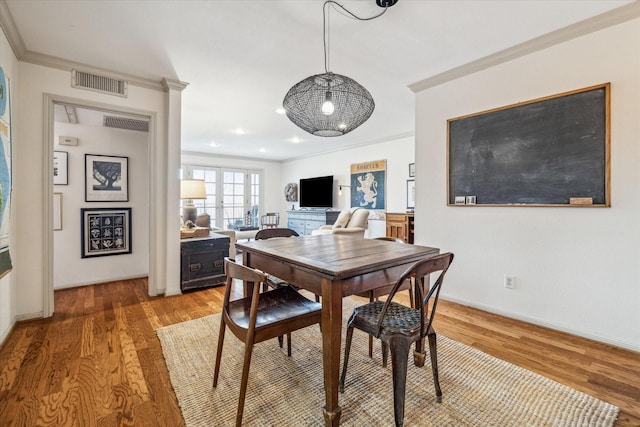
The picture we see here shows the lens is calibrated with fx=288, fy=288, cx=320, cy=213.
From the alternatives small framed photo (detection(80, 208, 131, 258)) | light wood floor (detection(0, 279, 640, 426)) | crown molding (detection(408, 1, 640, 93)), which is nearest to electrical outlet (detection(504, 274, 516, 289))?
light wood floor (detection(0, 279, 640, 426))

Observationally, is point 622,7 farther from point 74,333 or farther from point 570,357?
point 74,333

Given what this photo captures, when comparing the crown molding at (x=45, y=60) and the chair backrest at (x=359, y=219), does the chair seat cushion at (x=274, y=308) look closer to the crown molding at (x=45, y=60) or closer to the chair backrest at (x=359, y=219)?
the crown molding at (x=45, y=60)

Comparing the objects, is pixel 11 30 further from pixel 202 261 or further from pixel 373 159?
pixel 373 159

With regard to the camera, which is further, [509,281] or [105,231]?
[105,231]

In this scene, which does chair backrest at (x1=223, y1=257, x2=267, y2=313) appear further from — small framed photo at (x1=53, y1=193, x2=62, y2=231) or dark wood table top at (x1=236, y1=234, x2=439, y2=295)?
small framed photo at (x1=53, y1=193, x2=62, y2=231)

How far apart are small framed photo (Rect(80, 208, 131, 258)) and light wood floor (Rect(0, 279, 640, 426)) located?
946 mm

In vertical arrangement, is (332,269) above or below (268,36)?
below

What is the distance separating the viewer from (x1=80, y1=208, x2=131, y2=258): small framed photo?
12.3 ft

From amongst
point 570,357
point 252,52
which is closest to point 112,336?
point 252,52

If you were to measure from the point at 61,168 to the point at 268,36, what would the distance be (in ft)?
10.5

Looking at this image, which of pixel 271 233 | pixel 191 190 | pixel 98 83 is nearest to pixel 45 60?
pixel 98 83

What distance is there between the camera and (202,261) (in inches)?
141

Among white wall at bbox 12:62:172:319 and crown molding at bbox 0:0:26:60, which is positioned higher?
crown molding at bbox 0:0:26:60

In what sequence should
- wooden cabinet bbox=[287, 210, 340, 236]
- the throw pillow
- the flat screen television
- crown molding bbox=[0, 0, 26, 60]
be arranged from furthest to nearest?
the flat screen television
wooden cabinet bbox=[287, 210, 340, 236]
the throw pillow
crown molding bbox=[0, 0, 26, 60]
